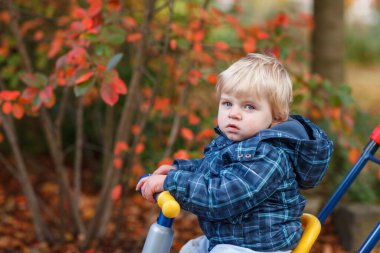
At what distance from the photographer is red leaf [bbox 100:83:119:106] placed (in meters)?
2.52

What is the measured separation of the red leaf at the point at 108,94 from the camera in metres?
2.52

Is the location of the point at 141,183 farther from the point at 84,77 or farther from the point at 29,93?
the point at 29,93

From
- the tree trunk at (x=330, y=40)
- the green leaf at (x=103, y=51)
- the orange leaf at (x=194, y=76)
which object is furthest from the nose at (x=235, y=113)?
the tree trunk at (x=330, y=40)

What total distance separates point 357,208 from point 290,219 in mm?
2102

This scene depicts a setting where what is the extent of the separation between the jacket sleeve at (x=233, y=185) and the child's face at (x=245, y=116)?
9 cm

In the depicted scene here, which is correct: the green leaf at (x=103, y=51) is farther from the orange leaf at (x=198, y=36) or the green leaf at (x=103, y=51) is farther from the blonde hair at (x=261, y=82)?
the blonde hair at (x=261, y=82)

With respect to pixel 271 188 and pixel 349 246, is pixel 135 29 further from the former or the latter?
pixel 349 246

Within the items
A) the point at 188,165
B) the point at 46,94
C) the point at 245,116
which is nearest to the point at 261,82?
the point at 245,116

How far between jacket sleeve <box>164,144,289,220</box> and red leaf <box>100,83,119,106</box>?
71cm

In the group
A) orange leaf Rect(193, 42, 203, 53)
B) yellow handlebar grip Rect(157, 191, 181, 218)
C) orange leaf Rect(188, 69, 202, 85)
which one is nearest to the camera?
yellow handlebar grip Rect(157, 191, 181, 218)

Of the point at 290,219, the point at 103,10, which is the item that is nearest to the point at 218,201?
the point at 290,219

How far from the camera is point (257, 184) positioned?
184 cm

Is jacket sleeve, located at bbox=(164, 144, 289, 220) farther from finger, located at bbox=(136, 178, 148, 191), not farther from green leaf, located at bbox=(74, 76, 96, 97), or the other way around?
green leaf, located at bbox=(74, 76, 96, 97)

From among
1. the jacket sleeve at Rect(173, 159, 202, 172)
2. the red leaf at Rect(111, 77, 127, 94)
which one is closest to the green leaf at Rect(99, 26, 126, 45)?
the red leaf at Rect(111, 77, 127, 94)
